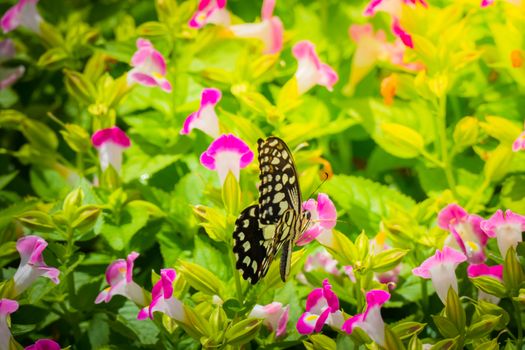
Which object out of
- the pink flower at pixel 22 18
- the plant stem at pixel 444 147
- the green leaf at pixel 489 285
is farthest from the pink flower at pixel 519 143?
the pink flower at pixel 22 18

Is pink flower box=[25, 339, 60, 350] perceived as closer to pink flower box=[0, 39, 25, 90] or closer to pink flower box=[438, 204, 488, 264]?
pink flower box=[438, 204, 488, 264]

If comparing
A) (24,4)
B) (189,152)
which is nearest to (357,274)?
(189,152)

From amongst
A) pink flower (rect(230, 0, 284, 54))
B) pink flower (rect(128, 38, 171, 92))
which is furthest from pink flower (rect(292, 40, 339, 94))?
pink flower (rect(128, 38, 171, 92))

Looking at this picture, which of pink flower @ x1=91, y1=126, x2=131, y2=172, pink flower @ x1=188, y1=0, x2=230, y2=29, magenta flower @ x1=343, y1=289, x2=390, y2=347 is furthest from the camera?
pink flower @ x1=188, y1=0, x2=230, y2=29

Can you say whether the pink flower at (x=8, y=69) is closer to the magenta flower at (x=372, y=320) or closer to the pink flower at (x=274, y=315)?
the pink flower at (x=274, y=315)

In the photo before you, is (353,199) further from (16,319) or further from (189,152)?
(16,319)

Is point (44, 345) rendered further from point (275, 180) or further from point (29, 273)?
point (275, 180)

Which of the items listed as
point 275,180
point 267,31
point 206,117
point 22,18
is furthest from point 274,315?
point 22,18
